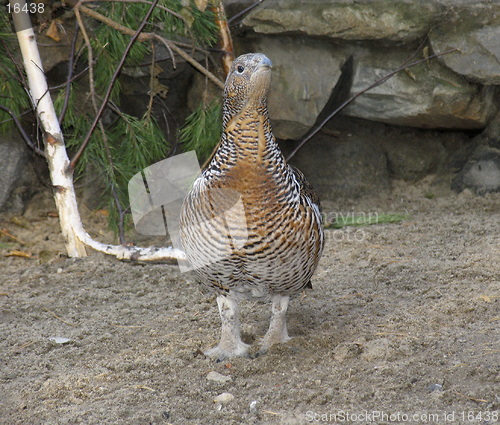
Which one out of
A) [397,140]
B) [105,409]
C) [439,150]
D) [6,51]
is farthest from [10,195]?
[439,150]

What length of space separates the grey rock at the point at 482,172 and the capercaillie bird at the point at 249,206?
9.91 ft

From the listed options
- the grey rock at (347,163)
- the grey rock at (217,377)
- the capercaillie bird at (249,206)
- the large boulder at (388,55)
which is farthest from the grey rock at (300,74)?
the grey rock at (217,377)

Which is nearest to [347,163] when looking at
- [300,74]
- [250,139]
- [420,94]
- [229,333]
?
[420,94]

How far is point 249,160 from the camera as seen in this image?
7.77 feet

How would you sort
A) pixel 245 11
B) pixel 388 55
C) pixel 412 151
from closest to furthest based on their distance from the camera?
pixel 245 11
pixel 388 55
pixel 412 151

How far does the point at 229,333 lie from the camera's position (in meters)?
2.90

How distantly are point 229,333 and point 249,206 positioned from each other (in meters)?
0.92

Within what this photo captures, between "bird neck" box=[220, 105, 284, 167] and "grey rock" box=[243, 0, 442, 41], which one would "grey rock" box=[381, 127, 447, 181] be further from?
"bird neck" box=[220, 105, 284, 167]

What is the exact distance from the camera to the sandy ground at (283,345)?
225 cm

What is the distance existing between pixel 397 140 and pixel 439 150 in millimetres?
450

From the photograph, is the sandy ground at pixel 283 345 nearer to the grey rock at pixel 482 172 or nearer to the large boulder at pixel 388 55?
the grey rock at pixel 482 172

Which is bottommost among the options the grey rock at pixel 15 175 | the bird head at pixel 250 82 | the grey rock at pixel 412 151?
the grey rock at pixel 412 151

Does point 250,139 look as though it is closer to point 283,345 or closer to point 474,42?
point 283,345

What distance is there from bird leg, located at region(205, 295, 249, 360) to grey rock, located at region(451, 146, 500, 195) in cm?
321
